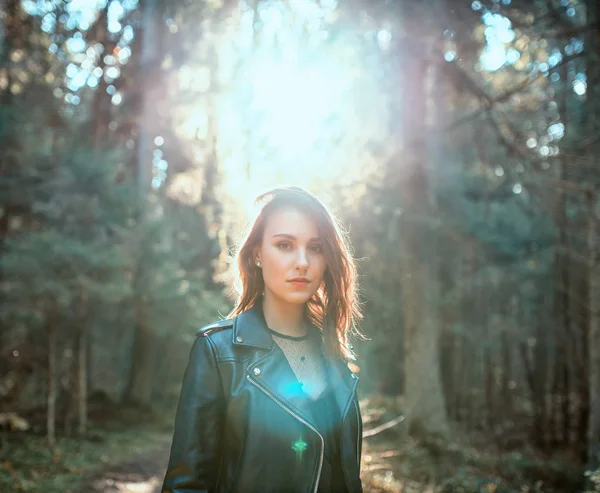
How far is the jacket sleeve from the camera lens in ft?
7.28

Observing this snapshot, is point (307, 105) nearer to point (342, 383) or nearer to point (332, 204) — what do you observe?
point (332, 204)

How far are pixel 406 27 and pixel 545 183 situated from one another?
11.4 ft

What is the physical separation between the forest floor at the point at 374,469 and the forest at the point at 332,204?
65 mm

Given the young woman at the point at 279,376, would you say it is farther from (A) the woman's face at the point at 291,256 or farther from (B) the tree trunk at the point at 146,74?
(B) the tree trunk at the point at 146,74

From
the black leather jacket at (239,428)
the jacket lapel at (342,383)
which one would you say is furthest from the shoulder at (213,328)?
the jacket lapel at (342,383)

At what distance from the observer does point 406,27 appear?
9.53 m

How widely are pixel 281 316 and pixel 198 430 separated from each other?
74cm

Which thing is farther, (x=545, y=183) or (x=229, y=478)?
(x=545, y=183)

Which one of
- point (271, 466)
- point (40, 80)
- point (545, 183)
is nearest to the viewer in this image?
point (271, 466)

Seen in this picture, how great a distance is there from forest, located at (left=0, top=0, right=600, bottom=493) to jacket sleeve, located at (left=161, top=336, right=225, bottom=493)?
424 cm

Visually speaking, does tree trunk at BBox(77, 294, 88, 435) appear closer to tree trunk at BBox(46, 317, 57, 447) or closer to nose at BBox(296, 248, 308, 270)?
tree trunk at BBox(46, 317, 57, 447)

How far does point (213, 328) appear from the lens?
2496 mm

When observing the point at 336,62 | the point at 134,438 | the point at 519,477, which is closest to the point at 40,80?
the point at 336,62

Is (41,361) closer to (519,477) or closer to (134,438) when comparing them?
(134,438)
